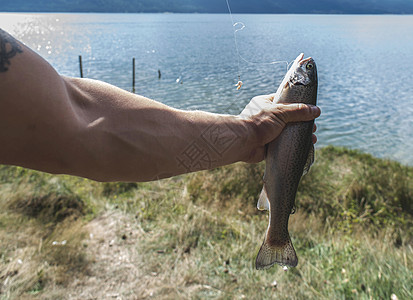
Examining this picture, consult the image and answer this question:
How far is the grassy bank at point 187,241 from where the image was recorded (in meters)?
4.50

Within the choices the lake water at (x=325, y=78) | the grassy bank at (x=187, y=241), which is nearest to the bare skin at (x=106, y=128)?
the grassy bank at (x=187, y=241)

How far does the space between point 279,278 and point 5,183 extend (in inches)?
256

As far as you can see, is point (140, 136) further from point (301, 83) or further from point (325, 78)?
point (325, 78)

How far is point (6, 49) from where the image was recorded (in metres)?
1.40

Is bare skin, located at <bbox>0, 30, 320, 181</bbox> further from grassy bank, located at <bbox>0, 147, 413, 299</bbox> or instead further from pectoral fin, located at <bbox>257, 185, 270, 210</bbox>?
grassy bank, located at <bbox>0, 147, 413, 299</bbox>

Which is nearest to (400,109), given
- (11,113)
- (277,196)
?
(277,196)

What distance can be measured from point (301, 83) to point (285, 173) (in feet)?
1.99

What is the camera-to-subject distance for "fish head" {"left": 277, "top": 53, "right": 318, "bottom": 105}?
6.95ft

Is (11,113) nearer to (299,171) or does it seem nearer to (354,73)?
(299,171)

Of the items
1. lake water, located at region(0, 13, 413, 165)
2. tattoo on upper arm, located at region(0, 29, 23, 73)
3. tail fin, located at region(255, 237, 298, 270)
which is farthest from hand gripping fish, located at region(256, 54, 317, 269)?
lake water, located at region(0, 13, 413, 165)

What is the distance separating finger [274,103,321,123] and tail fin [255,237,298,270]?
2.76 ft

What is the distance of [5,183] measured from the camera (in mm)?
7605

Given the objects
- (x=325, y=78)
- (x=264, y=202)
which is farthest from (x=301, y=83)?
(x=325, y=78)

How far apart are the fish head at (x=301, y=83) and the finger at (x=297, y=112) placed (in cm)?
5
